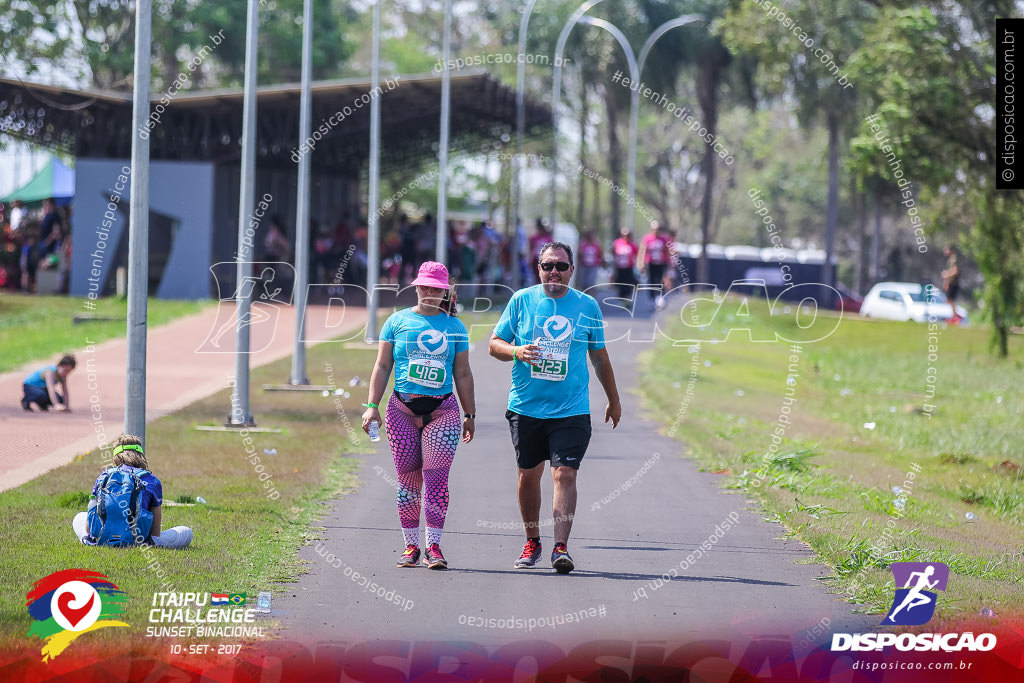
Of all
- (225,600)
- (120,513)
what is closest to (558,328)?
(225,600)

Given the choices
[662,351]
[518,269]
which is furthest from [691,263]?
[662,351]

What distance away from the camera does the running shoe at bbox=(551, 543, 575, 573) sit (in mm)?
7996

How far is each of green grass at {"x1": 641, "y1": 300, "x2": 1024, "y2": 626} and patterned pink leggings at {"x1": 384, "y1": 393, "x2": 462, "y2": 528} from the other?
7.35 feet

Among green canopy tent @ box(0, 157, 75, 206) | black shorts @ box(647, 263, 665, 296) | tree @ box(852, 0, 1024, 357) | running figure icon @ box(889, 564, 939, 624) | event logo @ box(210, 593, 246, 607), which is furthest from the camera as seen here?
green canopy tent @ box(0, 157, 75, 206)

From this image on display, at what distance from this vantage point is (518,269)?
36875 mm

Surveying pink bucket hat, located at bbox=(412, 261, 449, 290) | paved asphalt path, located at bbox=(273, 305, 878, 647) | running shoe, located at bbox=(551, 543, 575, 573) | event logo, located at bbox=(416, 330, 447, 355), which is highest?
pink bucket hat, located at bbox=(412, 261, 449, 290)

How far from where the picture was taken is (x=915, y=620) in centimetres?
704

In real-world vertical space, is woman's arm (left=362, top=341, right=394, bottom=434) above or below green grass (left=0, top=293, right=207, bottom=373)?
above

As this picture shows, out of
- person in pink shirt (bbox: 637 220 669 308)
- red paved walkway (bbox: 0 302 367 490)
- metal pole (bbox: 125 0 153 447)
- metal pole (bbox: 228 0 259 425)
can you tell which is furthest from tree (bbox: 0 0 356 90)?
metal pole (bbox: 125 0 153 447)

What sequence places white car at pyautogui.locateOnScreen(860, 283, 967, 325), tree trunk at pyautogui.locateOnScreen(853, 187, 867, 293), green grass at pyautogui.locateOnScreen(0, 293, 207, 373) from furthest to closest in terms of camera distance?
tree trunk at pyautogui.locateOnScreen(853, 187, 867, 293), white car at pyautogui.locateOnScreen(860, 283, 967, 325), green grass at pyautogui.locateOnScreen(0, 293, 207, 373)

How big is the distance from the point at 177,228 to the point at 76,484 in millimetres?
22613

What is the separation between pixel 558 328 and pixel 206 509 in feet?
10.4

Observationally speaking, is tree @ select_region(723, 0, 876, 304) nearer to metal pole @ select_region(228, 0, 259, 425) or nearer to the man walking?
metal pole @ select_region(228, 0, 259, 425)

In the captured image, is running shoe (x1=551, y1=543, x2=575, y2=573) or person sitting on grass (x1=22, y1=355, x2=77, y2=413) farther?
person sitting on grass (x1=22, y1=355, x2=77, y2=413)
